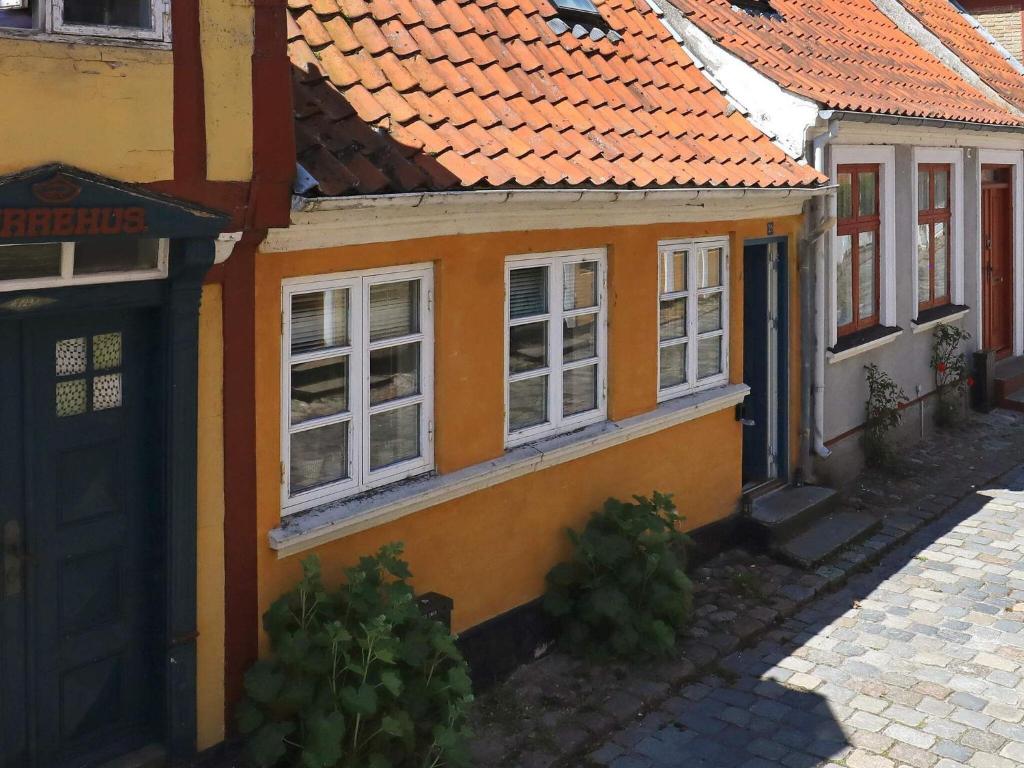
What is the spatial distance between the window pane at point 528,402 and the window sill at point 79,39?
3.12m

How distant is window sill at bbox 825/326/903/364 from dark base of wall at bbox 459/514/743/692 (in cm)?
452

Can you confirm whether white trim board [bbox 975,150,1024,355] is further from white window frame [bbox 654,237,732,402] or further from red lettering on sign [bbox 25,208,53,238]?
red lettering on sign [bbox 25,208,53,238]

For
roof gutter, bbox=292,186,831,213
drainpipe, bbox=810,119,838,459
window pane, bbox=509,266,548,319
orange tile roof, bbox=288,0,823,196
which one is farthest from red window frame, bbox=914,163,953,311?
window pane, bbox=509,266,548,319

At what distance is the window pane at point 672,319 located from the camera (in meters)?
8.37

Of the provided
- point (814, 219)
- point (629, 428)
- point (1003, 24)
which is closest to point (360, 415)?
point (629, 428)

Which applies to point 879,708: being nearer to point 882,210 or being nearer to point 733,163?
point 733,163

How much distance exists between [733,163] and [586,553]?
3.19 meters

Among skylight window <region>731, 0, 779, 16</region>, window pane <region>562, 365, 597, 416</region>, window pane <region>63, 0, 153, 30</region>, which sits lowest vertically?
window pane <region>562, 365, 597, 416</region>

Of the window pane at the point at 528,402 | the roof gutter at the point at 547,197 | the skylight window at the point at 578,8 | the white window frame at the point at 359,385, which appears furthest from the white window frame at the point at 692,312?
the white window frame at the point at 359,385

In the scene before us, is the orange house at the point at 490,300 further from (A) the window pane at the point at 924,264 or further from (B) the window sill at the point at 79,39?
(A) the window pane at the point at 924,264

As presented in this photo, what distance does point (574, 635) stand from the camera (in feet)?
23.3

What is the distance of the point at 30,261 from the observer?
Answer: 4.28 meters

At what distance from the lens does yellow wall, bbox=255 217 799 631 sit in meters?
5.48

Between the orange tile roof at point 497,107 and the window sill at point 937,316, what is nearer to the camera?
the orange tile roof at point 497,107
